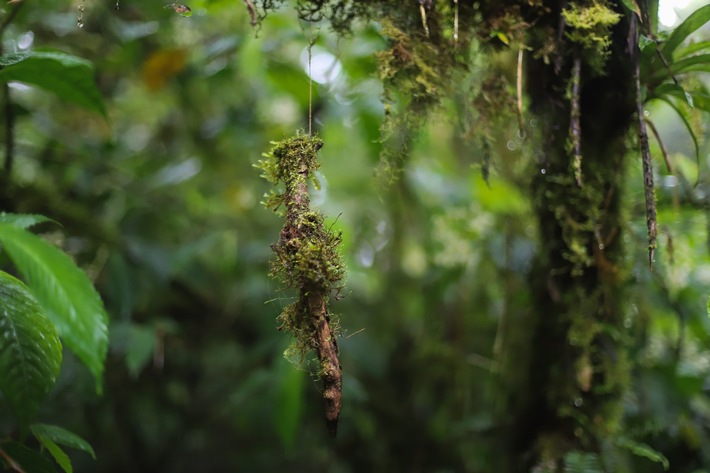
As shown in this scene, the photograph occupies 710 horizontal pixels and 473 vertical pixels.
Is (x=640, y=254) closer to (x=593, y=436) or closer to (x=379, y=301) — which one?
(x=593, y=436)

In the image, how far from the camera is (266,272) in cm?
208

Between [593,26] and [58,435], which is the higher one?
Answer: [593,26]

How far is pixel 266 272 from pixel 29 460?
1377 millimetres

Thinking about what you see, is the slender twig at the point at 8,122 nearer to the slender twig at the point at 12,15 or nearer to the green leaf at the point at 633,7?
the slender twig at the point at 12,15

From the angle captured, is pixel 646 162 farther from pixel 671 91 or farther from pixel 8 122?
pixel 8 122

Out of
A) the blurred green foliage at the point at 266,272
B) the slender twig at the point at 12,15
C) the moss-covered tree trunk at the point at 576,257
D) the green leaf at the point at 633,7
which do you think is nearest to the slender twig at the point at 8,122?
the blurred green foliage at the point at 266,272

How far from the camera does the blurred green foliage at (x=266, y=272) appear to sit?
4.68ft

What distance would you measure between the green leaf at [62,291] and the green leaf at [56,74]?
1.30 ft

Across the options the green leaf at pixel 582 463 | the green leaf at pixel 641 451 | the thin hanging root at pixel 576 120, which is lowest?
the green leaf at pixel 582 463

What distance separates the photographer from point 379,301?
7.27 feet

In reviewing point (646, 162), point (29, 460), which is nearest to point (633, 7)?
point (646, 162)

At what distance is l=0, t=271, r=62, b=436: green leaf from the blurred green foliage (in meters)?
0.66

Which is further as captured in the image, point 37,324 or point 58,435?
point 58,435

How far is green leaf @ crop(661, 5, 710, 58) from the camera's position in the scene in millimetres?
812
